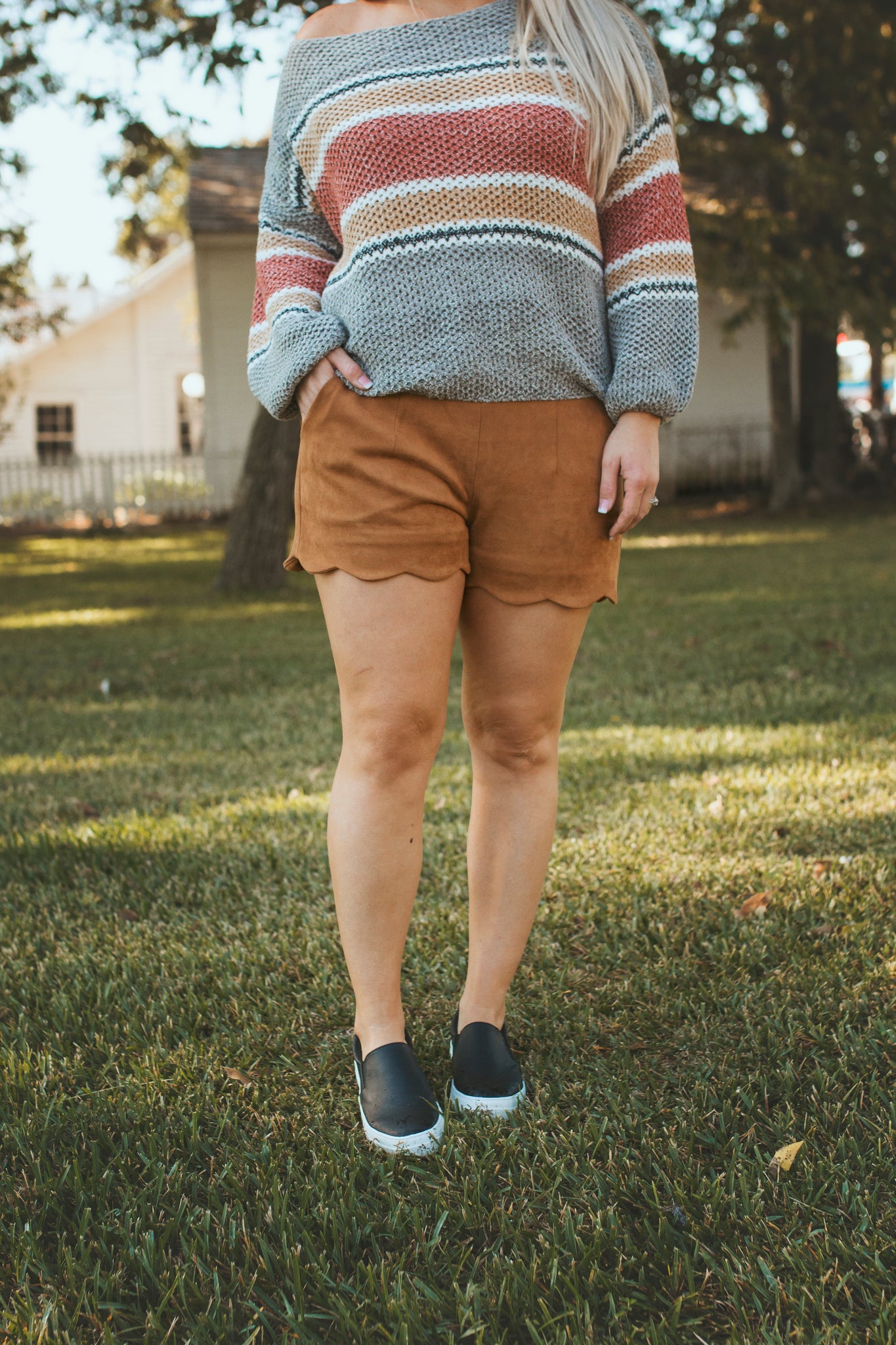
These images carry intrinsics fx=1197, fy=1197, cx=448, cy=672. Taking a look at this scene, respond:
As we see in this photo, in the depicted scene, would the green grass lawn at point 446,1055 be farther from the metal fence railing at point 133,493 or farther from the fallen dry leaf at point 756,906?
the metal fence railing at point 133,493

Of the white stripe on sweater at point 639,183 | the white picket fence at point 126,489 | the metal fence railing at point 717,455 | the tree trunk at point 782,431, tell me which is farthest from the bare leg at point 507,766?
the metal fence railing at point 717,455

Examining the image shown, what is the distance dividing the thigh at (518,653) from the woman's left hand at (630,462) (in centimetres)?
19

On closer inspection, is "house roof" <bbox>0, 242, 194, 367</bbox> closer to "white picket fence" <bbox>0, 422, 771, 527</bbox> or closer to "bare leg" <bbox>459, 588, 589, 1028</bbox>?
"white picket fence" <bbox>0, 422, 771, 527</bbox>

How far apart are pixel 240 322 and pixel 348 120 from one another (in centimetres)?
1831

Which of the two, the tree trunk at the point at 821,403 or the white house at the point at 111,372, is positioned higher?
the white house at the point at 111,372

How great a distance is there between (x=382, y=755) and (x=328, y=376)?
0.59 metres

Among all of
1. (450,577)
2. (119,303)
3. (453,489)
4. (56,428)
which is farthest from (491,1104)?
(56,428)

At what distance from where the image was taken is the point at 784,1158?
1803mm

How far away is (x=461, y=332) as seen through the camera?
5.85ft

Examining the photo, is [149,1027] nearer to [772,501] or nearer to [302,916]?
[302,916]

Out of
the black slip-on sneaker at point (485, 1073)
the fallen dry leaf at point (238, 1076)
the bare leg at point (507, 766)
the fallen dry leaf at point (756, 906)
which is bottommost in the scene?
the fallen dry leaf at point (238, 1076)

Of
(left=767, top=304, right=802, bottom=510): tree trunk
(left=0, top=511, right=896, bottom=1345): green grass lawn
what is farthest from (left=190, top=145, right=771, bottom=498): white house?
(left=0, top=511, right=896, bottom=1345): green grass lawn

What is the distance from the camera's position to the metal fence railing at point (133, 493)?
62.8 ft

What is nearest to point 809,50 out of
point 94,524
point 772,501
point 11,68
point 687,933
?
point 772,501
